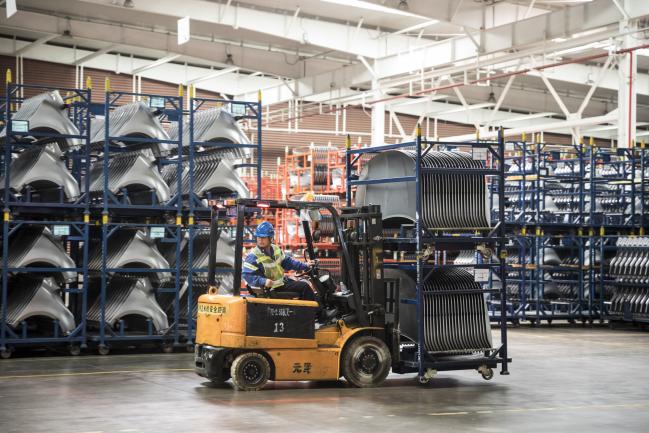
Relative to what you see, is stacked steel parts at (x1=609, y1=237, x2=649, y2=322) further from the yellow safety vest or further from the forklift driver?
the yellow safety vest

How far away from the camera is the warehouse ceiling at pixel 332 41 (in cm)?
2128

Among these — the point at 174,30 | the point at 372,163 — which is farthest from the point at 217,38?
the point at 372,163

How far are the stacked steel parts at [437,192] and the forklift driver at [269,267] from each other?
1.61m

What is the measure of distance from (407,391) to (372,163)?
129 inches

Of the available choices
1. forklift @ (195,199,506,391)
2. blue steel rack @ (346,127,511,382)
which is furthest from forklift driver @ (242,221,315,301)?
blue steel rack @ (346,127,511,382)

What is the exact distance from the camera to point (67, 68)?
29.8 metres

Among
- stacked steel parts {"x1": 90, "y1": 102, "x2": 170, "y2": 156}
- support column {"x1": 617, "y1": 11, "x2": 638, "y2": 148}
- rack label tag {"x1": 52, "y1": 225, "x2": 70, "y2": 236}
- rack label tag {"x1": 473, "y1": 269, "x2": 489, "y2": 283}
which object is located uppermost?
support column {"x1": 617, "y1": 11, "x2": 638, "y2": 148}

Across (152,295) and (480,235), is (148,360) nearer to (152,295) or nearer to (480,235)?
(152,295)

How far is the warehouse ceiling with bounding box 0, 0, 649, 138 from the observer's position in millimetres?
21281

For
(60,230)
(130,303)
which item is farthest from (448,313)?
(60,230)

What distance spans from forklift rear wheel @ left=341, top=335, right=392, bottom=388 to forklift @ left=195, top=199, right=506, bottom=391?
0.01 m

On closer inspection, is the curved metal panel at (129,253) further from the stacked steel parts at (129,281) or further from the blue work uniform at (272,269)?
the blue work uniform at (272,269)

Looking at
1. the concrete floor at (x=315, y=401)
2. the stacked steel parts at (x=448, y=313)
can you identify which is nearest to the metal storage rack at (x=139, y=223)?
the concrete floor at (x=315, y=401)

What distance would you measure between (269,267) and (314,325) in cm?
89
